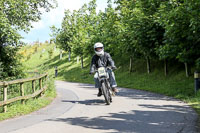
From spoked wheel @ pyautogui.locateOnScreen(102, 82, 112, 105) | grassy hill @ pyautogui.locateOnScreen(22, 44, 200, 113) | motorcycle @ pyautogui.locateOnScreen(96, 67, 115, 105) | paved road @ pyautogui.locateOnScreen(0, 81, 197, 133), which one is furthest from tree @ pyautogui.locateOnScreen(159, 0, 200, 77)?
paved road @ pyautogui.locateOnScreen(0, 81, 197, 133)

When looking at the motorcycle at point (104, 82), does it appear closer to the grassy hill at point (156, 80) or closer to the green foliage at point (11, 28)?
the grassy hill at point (156, 80)

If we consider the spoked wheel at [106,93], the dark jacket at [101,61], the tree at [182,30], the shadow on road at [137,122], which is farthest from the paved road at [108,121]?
the tree at [182,30]

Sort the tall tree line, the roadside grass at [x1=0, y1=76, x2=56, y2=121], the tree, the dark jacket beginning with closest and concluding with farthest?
the roadside grass at [x1=0, y1=76, x2=56, y2=121]
the dark jacket
the tree
the tall tree line

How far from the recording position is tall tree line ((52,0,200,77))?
39.7 ft

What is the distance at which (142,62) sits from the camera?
2830 cm

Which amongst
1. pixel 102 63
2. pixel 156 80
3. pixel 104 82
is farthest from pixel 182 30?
pixel 156 80

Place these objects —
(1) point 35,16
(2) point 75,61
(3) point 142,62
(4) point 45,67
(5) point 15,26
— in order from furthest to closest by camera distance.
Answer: (2) point 75,61, (3) point 142,62, (1) point 35,16, (5) point 15,26, (4) point 45,67

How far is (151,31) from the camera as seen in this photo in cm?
1773

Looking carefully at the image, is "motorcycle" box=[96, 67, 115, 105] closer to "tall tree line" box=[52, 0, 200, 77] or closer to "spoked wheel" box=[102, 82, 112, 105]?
"spoked wheel" box=[102, 82, 112, 105]

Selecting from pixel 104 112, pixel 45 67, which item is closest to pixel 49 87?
pixel 45 67

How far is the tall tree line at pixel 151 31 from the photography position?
12.1m

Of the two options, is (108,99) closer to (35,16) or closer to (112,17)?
(35,16)

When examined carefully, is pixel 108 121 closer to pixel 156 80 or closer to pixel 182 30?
pixel 182 30

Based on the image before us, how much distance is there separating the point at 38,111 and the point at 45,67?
599 centimetres
